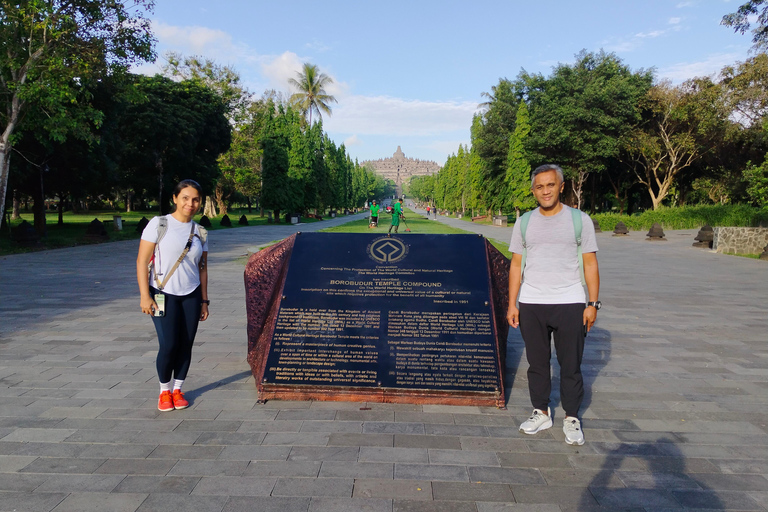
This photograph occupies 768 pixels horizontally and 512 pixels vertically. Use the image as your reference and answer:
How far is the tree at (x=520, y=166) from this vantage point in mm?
36406

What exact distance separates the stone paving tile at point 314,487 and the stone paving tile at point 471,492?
1.56 feet

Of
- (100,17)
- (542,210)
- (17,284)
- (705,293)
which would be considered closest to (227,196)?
(100,17)

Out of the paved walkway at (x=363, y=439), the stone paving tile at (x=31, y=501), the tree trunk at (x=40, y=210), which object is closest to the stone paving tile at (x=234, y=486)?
the paved walkway at (x=363, y=439)

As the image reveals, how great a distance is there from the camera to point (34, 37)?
13.1m

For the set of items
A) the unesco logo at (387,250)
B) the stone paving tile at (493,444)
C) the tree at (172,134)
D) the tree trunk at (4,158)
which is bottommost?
the stone paving tile at (493,444)

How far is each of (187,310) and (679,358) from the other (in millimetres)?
4754

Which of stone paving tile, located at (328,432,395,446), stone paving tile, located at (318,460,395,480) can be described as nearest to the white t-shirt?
stone paving tile, located at (328,432,395,446)

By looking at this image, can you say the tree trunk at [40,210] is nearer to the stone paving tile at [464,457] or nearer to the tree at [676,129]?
the stone paving tile at [464,457]

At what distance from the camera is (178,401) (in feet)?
12.5

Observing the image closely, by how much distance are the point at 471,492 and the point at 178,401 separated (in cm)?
231

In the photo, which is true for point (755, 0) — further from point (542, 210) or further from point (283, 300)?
point (283, 300)

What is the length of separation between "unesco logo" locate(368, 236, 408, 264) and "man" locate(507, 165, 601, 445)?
42.5 inches

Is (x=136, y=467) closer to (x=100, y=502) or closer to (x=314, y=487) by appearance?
(x=100, y=502)

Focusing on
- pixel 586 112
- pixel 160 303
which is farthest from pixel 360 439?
pixel 586 112
